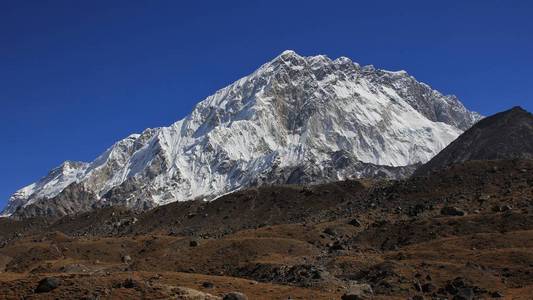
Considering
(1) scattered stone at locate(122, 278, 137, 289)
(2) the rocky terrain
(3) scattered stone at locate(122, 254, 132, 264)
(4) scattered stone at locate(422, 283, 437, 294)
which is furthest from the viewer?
(3) scattered stone at locate(122, 254, 132, 264)

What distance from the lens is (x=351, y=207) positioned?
135375 millimetres

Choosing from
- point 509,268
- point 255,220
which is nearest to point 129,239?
point 255,220

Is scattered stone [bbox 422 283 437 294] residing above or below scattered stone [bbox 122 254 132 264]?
below

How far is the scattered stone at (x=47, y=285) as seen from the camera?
40562mm

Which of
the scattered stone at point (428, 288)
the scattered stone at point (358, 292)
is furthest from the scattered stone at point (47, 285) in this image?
the scattered stone at point (428, 288)

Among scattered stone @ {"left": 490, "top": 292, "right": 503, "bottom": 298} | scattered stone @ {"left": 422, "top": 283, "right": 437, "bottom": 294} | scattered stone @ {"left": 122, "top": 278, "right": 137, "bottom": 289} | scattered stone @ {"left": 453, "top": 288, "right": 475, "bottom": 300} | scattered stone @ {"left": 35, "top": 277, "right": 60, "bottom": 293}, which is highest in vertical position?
scattered stone @ {"left": 35, "top": 277, "right": 60, "bottom": 293}

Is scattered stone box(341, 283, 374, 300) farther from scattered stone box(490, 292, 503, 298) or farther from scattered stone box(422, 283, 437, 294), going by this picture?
scattered stone box(490, 292, 503, 298)

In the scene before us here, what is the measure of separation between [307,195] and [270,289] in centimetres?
11088

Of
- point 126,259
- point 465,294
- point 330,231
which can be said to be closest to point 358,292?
point 465,294

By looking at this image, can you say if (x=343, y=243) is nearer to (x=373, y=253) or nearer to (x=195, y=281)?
(x=373, y=253)

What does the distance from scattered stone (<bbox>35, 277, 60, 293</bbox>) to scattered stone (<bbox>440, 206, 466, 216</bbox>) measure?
75.6 metres

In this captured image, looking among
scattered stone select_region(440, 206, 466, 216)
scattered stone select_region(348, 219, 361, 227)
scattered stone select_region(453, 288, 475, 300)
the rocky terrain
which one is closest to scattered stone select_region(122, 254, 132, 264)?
the rocky terrain

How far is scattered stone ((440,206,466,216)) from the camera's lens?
336ft

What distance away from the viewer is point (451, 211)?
104125 millimetres
